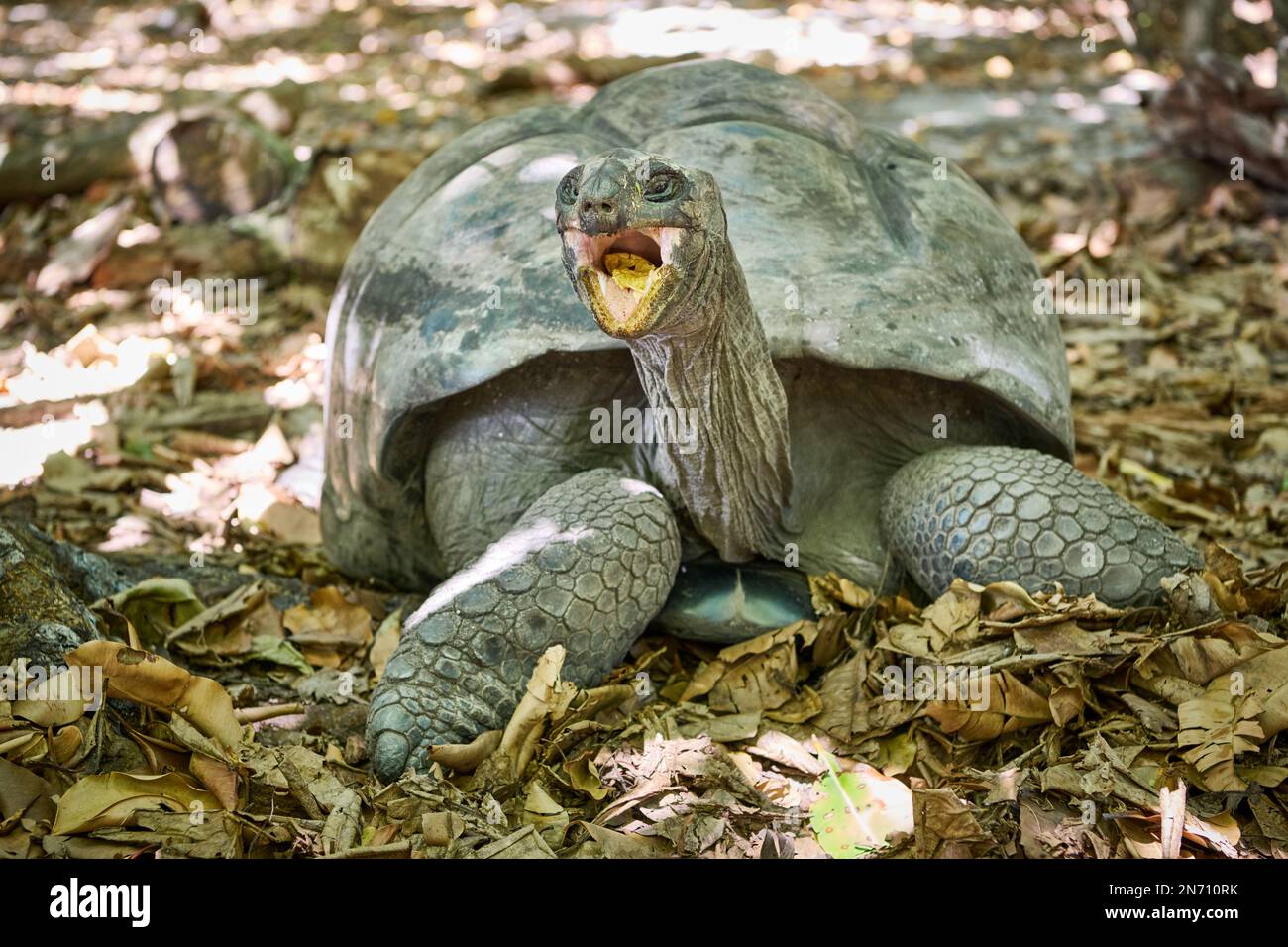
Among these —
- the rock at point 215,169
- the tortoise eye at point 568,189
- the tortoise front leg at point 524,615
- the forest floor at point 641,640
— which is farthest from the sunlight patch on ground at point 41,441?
the tortoise eye at point 568,189

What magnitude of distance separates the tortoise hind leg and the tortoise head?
105 centimetres

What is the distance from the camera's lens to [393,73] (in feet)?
34.2

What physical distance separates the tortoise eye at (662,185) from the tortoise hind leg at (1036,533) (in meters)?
1.23

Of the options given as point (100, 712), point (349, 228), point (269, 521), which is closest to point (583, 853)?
point (100, 712)

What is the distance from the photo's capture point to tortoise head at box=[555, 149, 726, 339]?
8.41 ft

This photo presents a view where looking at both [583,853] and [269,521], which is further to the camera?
[269,521]

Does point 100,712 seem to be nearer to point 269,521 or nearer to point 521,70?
point 269,521

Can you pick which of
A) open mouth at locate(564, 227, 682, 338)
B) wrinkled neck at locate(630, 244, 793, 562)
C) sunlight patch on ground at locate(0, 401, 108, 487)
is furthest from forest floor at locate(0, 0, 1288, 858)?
open mouth at locate(564, 227, 682, 338)

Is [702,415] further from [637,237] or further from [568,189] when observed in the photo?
[568,189]

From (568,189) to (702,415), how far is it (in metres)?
0.70

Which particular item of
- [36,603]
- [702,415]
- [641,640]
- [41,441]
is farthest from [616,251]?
[41,441]

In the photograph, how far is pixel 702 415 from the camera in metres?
3.12

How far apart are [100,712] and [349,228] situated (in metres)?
4.20

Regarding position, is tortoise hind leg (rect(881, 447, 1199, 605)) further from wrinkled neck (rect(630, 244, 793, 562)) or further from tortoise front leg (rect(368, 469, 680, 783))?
tortoise front leg (rect(368, 469, 680, 783))
